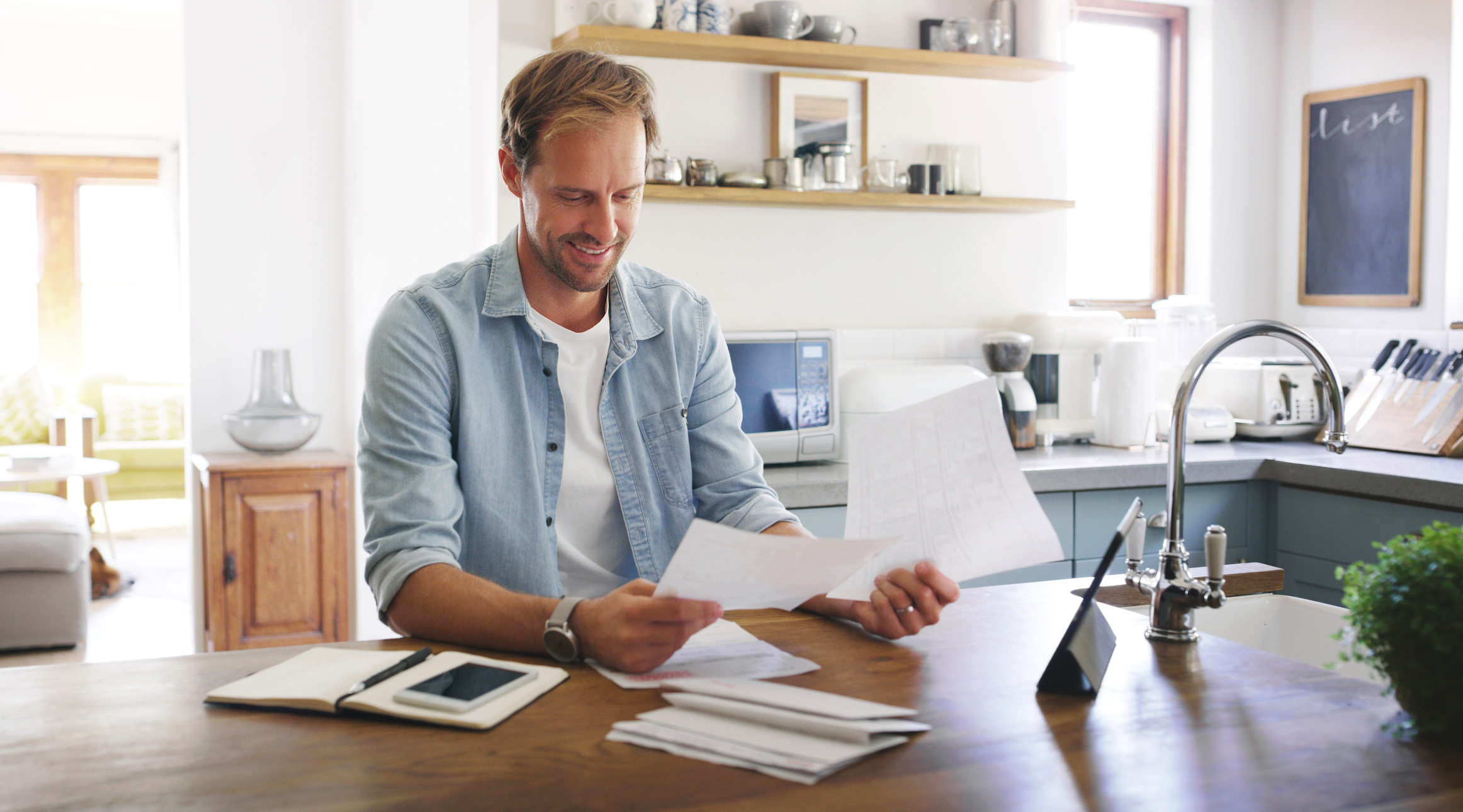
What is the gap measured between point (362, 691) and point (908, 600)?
51 cm

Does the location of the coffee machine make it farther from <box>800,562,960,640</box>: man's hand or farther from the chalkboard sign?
<box>800,562,960,640</box>: man's hand

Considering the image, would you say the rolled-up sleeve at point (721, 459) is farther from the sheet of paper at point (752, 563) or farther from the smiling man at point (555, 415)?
the sheet of paper at point (752, 563)

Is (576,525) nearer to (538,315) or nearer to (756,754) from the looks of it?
(538,315)

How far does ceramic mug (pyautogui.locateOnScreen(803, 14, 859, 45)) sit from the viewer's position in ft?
10.4

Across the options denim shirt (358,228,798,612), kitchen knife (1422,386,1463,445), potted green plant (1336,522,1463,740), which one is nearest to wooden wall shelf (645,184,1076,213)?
kitchen knife (1422,386,1463,445)

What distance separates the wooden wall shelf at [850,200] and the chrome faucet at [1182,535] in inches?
78.7

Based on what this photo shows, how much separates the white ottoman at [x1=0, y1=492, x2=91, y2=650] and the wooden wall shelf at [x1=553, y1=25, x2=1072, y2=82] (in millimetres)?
2439

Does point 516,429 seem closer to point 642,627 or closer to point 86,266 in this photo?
point 642,627

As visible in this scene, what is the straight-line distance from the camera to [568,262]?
1.45 metres

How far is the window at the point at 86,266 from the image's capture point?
7574mm

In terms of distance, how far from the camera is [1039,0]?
11.1ft

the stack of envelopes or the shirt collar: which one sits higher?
the shirt collar

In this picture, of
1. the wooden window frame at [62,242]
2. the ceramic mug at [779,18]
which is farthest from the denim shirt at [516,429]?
the wooden window frame at [62,242]

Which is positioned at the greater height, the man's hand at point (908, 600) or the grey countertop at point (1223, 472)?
the man's hand at point (908, 600)
